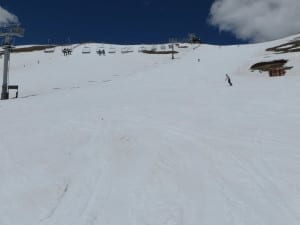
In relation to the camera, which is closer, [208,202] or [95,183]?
[208,202]

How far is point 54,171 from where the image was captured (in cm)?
897

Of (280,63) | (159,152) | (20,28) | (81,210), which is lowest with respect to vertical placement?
(81,210)

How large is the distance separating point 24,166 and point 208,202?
506cm

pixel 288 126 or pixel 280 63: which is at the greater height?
pixel 280 63

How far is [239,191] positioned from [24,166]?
18.0 ft

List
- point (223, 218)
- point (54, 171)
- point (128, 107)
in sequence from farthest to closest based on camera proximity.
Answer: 1. point (128, 107)
2. point (54, 171)
3. point (223, 218)

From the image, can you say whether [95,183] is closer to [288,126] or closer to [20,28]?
[288,126]

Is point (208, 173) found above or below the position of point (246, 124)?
below

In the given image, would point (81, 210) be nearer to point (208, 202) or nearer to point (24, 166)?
point (208, 202)

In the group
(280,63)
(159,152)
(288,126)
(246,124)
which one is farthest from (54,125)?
(280,63)

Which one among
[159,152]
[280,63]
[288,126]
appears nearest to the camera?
[159,152]

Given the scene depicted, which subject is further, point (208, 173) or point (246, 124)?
point (246, 124)

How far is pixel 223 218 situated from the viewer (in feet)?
20.8

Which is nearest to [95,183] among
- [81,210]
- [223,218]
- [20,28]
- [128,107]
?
[81,210]
